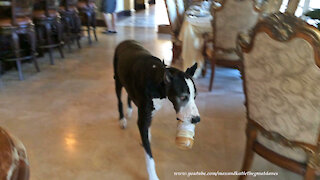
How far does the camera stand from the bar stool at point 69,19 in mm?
4796

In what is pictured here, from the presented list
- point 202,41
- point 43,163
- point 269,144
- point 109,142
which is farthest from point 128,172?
point 202,41

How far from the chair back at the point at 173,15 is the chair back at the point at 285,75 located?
267 cm

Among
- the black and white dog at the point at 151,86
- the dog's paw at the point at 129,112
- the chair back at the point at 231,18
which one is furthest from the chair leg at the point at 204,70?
the black and white dog at the point at 151,86

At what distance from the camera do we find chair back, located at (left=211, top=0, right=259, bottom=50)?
9.59 feet


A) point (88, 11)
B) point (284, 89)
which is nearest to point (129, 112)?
point (284, 89)

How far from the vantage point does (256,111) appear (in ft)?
5.11

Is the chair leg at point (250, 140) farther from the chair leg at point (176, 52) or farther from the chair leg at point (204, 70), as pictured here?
the chair leg at point (176, 52)

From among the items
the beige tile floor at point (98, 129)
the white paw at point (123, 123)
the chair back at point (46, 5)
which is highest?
the chair back at point (46, 5)

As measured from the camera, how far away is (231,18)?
3.00m

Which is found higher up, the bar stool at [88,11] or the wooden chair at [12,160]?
the wooden chair at [12,160]

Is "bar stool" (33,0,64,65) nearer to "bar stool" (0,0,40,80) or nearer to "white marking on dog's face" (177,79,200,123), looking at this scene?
"bar stool" (0,0,40,80)

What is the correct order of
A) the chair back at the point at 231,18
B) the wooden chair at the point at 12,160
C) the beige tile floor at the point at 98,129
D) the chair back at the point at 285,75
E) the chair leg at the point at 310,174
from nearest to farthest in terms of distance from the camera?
1. the wooden chair at the point at 12,160
2. the chair back at the point at 285,75
3. the chair leg at the point at 310,174
4. the beige tile floor at the point at 98,129
5. the chair back at the point at 231,18

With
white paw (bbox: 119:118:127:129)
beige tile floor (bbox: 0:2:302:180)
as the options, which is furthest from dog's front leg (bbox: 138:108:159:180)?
white paw (bbox: 119:118:127:129)

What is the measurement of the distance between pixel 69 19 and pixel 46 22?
2.68ft
